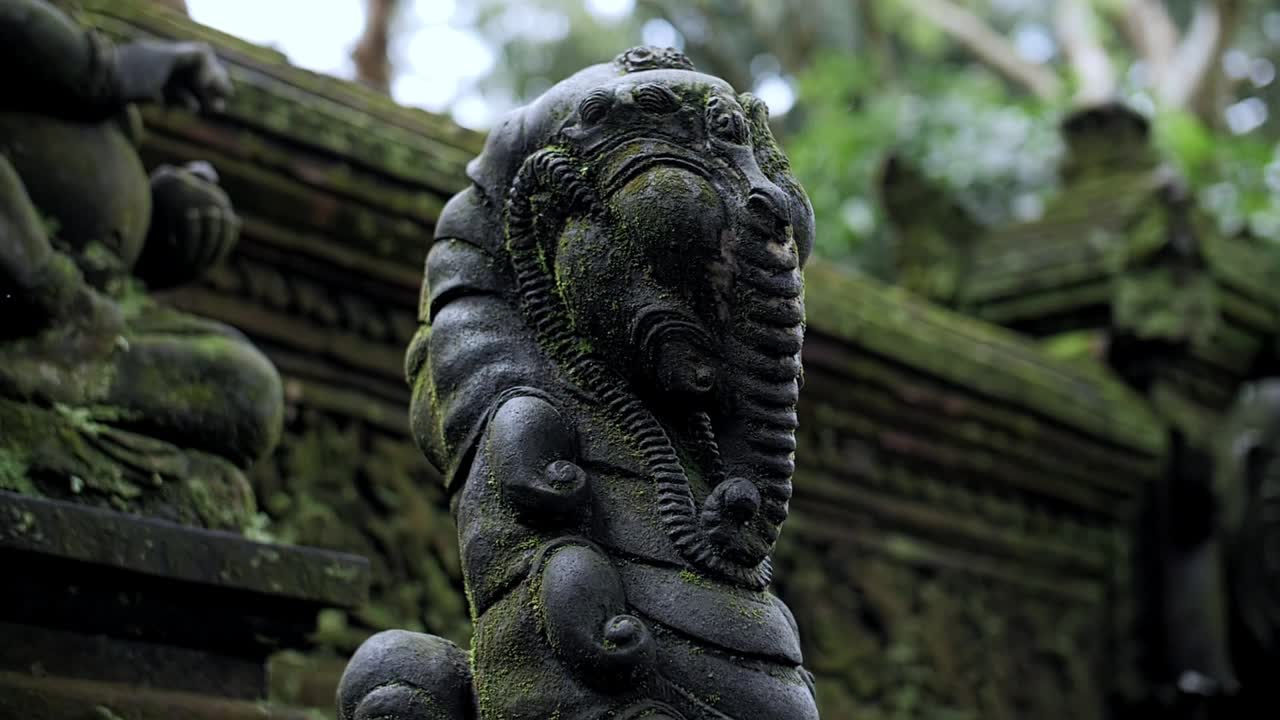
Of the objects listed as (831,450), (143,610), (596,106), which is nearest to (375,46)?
(831,450)

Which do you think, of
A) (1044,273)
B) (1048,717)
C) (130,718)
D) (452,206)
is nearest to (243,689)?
(130,718)

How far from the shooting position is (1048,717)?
7258mm

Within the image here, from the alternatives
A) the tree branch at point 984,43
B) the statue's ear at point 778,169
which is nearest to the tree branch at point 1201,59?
the tree branch at point 984,43

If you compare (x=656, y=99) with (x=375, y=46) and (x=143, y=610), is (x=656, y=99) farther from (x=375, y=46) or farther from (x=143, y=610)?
(x=375, y=46)

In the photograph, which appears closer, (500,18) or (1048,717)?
(1048,717)

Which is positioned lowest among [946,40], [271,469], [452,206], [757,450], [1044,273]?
[271,469]

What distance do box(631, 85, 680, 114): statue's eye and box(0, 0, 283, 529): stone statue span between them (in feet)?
3.94

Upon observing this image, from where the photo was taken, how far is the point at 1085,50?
15688 mm

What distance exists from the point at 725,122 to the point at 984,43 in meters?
14.4

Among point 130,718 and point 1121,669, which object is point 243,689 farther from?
point 1121,669

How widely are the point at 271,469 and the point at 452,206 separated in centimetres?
223

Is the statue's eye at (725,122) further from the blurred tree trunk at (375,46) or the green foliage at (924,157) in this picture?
the green foliage at (924,157)

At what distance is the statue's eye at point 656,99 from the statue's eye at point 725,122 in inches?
1.9

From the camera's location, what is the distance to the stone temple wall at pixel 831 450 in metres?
4.61
